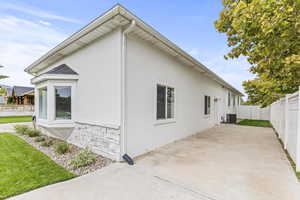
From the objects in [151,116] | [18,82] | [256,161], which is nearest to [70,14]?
[151,116]

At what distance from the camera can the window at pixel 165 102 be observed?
5516 millimetres

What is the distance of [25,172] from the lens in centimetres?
337

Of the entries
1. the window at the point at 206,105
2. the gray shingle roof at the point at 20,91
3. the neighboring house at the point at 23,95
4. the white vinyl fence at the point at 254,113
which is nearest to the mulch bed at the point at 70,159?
the window at the point at 206,105

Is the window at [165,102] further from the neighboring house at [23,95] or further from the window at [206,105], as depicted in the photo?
the neighboring house at [23,95]

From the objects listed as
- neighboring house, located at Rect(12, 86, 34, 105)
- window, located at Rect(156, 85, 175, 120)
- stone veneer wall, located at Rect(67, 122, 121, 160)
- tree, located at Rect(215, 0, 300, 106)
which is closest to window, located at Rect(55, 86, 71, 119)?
stone veneer wall, located at Rect(67, 122, 121, 160)

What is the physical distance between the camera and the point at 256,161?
4.20m

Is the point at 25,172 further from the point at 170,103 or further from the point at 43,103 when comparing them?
the point at 170,103

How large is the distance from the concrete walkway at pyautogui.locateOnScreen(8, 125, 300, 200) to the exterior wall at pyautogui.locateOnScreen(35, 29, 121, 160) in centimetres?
102

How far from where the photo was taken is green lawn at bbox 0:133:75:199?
275cm

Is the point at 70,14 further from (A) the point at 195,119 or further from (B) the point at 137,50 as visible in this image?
(A) the point at 195,119

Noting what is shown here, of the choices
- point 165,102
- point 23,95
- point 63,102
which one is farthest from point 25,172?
point 23,95

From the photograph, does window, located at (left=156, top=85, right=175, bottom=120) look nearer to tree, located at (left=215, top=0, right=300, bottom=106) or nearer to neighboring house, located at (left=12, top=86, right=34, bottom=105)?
tree, located at (left=215, top=0, right=300, bottom=106)

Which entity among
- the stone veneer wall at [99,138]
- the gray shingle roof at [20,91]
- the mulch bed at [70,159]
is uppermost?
the gray shingle roof at [20,91]

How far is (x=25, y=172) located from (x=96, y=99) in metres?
2.46
